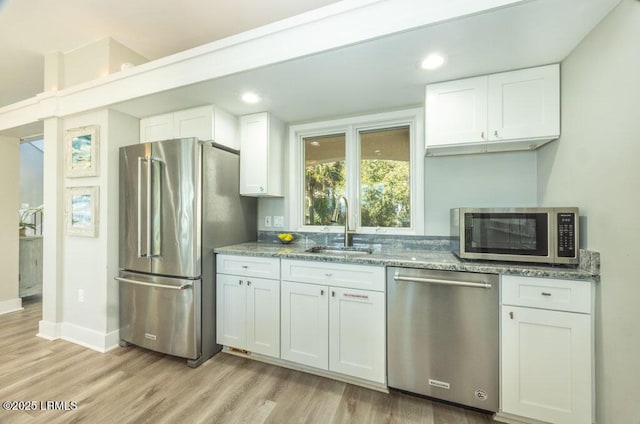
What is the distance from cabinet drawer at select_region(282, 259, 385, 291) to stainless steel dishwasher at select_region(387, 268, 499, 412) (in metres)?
0.11

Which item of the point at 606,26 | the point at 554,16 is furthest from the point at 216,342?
the point at 606,26

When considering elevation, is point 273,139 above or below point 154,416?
above

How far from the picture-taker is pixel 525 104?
6.01 ft

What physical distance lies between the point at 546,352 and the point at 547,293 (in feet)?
1.12

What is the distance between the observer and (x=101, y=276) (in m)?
2.54

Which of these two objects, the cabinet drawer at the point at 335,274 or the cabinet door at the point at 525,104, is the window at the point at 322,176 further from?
the cabinet door at the point at 525,104

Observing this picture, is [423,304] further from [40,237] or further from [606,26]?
[40,237]

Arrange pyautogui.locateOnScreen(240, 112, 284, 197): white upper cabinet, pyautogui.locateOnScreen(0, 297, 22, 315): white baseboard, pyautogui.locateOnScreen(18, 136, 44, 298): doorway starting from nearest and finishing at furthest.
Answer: pyautogui.locateOnScreen(240, 112, 284, 197): white upper cabinet → pyautogui.locateOnScreen(0, 297, 22, 315): white baseboard → pyautogui.locateOnScreen(18, 136, 44, 298): doorway

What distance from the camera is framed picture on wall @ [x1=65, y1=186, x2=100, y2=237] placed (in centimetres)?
255

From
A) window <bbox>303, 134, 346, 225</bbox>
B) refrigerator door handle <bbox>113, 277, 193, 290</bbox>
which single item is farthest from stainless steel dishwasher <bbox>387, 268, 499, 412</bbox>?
refrigerator door handle <bbox>113, 277, 193, 290</bbox>

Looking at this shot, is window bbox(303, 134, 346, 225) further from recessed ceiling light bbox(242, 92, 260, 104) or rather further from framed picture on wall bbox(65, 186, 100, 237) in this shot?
framed picture on wall bbox(65, 186, 100, 237)

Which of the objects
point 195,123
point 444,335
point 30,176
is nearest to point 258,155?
point 195,123

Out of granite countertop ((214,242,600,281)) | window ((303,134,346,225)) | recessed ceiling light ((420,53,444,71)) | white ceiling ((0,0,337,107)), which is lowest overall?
granite countertop ((214,242,600,281))

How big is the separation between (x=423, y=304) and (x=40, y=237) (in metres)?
5.48
